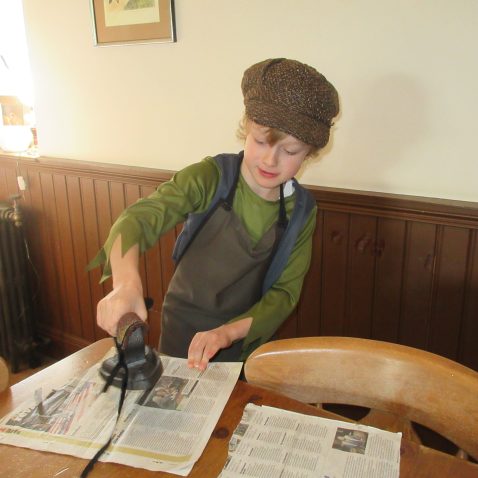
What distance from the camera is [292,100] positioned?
3.40 feet

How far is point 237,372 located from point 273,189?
0.50 m

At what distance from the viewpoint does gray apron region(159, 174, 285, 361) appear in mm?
1227

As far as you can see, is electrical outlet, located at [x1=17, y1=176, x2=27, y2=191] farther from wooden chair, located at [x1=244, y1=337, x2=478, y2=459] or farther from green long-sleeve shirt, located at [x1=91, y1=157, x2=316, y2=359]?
wooden chair, located at [x1=244, y1=337, x2=478, y2=459]

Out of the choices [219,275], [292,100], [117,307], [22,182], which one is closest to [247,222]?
[219,275]

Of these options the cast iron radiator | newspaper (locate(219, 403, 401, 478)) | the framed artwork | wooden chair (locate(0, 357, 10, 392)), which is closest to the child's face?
newspaper (locate(219, 403, 401, 478))

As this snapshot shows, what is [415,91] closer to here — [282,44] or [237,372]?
[282,44]

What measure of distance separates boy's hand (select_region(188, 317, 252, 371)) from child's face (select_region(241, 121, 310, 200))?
352 mm

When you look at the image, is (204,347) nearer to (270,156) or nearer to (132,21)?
(270,156)

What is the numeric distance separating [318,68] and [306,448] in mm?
1149

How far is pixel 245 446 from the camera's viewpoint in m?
0.79

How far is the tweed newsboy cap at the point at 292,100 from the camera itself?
3.41 feet

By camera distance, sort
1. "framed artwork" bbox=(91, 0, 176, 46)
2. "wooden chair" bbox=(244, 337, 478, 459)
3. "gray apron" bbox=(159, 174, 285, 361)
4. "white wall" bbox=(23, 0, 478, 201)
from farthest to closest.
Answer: "framed artwork" bbox=(91, 0, 176, 46), "white wall" bbox=(23, 0, 478, 201), "gray apron" bbox=(159, 174, 285, 361), "wooden chair" bbox=(244, 337, 478, 459)

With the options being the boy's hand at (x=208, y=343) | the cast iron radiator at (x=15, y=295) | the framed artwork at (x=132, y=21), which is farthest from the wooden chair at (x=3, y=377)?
the cast iron radiator at (x=15, y=295)

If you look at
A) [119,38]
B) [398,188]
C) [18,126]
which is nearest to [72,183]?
[18,126]
